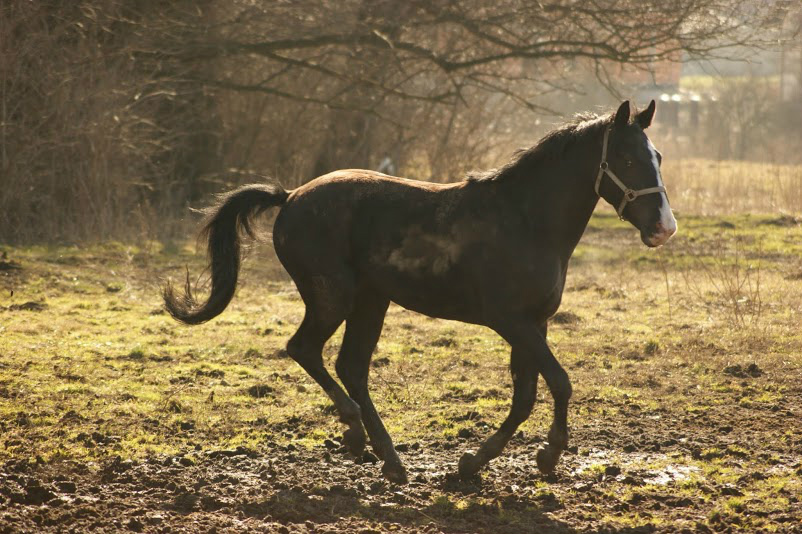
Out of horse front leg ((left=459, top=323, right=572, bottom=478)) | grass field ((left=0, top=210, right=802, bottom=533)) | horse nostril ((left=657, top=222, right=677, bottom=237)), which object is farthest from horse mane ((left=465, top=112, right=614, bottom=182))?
grass field ((left=0, top=210, right=802, bottom=533))

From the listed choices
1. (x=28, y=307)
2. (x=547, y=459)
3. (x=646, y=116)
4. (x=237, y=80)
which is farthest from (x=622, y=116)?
(x=237, y=80)

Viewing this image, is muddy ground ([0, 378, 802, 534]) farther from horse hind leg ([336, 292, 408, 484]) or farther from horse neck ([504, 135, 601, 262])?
horse neck ([504, 135, 601, 262])

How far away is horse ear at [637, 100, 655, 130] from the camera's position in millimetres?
5508

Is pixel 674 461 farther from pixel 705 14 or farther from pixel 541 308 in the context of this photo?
pixel 705 14

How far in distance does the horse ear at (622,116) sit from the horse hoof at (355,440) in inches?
86.0

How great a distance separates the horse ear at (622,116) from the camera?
17.7 feet

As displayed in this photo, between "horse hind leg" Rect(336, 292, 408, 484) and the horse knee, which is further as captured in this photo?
"horse hind leg" Rect(336, 292, 408, 484)

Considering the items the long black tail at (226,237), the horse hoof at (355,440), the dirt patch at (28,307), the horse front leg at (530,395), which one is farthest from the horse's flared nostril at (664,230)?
the dirt patch at (28,307)

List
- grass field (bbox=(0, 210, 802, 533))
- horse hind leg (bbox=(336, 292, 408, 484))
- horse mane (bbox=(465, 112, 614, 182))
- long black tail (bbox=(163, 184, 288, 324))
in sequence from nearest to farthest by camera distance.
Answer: grass field (bbox=(0, 210, 802, 533)) < horse mane (bbox=(465, 112, 614, 182)) < horse hind leg (bbox=(336, 292, 408, 484)) < long black tail (bbox=(163, 184, 288, 324))

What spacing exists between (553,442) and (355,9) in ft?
39.9

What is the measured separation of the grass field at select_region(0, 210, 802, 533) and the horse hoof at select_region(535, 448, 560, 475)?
9 centimetres

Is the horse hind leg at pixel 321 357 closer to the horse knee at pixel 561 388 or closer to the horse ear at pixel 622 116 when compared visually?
the horse knee at pixel 561 388

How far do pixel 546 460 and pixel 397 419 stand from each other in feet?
5.13

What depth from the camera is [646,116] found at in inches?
219
